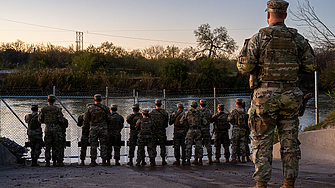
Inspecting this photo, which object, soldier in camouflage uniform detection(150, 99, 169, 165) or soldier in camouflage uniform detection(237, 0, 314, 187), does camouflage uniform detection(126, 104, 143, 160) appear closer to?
soldier in camouflage uniform detection(150, 99, 169, 165)

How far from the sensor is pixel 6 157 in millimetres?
8875

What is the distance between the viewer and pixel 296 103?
4.22 m

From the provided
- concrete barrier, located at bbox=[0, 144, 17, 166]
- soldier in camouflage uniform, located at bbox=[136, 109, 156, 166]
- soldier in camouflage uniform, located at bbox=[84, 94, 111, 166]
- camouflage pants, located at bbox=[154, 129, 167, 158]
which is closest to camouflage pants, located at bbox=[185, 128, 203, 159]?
camouflage pants, located at bbox=[154, 129, 167, 158]

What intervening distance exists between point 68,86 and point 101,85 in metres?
4.62

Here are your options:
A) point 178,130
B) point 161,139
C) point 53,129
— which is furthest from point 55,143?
point 178,130

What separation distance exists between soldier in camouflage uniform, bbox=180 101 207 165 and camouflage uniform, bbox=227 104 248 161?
92 cm

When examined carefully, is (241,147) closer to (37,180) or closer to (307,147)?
(307,147)

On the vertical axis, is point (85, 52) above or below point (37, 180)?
above

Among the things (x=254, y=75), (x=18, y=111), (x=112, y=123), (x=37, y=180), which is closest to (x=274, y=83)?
(x=254, y=75)

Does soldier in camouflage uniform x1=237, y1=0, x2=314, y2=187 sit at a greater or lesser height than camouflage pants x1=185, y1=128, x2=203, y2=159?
greater

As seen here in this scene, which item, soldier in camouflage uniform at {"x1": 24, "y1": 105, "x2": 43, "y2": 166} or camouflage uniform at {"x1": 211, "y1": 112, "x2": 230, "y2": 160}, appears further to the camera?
camouflage uniform at {"x1": 211, "y1": 112, "x2": 230, "y2": 160}

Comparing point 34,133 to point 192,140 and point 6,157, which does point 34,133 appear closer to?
point 6,157

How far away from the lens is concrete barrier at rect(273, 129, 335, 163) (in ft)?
27.4

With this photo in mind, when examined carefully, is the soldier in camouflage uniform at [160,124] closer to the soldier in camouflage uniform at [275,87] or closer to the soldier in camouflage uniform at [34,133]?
the soldier in camouflage uniform at [34,133]
